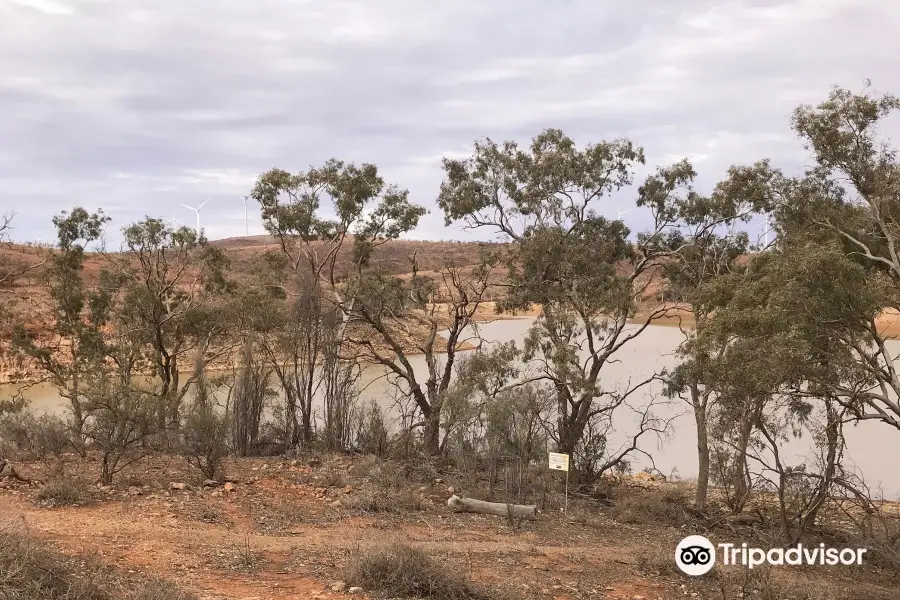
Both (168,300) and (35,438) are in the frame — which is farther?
(168,300)

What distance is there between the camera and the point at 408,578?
7.51 meters

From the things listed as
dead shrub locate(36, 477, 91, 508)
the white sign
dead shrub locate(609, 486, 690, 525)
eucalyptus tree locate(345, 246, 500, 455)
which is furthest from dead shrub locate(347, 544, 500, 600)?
eucalyptus tree locate(345, 246, 500, 455)

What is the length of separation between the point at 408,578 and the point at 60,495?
21.0ft

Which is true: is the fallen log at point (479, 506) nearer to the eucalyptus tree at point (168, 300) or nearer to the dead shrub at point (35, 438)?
the dead shrub at point (35, 438)

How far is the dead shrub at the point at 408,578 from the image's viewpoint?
7.44 meters

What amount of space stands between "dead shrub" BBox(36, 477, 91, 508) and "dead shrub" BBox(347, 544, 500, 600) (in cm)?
558

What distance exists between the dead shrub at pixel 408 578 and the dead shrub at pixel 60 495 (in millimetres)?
5578

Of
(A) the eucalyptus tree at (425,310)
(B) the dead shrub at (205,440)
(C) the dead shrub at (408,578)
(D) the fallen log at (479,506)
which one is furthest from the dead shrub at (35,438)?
(C) the dead shrub at (408,578)

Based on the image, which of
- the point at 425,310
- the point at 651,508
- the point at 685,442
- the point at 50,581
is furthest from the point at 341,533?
the point at 685,442

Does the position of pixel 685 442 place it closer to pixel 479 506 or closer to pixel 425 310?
pixel 425 310

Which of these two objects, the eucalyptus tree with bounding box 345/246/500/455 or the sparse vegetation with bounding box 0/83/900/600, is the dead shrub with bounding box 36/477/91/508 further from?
the eucalyptus tree with bounding box 345/246/500/455

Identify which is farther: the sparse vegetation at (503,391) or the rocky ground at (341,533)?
the sparse vegetation at (503,391)

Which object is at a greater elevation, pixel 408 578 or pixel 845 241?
pixel 845 241

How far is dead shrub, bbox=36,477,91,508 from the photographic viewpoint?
10.8 m
